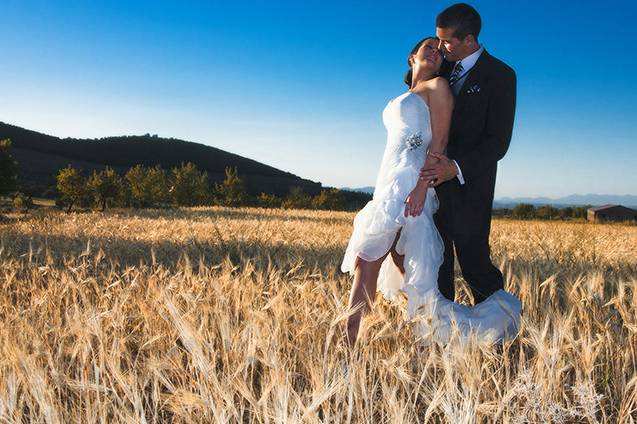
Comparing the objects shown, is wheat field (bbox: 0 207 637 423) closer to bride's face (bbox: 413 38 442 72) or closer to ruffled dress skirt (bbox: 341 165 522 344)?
ruffled dress skirt (bbox: 341 165 522 344)

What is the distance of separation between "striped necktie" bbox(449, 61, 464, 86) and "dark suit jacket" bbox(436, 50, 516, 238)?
0.32 ft

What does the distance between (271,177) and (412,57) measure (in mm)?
112314

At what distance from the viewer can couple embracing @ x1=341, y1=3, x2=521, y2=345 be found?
10.2ft

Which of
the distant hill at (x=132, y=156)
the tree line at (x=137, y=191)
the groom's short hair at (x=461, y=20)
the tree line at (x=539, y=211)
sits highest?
the distant hill at (x=132, y=156)

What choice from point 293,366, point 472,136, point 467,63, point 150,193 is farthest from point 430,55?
point 150,193

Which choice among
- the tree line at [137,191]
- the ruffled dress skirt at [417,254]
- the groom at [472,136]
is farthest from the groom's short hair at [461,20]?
the tree line at [137,191]

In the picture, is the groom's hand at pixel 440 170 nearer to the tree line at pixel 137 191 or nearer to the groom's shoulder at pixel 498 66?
the groom's shoulder at pixel 498 66

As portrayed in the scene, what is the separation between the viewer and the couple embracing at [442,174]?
10.2ft

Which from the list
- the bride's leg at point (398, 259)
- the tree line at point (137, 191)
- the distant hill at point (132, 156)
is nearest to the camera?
the bride's leg at point (398, 259)

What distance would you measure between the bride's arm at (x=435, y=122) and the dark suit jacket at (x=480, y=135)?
0.16 metres

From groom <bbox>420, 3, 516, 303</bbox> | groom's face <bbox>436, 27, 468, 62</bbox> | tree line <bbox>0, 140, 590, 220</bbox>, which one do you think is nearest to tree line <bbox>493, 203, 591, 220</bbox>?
tree line <bbox>0, 140, 590, 220</bbox>

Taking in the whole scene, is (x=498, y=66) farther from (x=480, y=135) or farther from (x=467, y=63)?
(x=480, y=135)

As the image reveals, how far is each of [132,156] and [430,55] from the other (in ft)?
408

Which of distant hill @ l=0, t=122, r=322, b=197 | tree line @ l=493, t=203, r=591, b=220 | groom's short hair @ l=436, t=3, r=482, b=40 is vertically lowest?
tree line @ l=493, t=203, r=591, b=220
